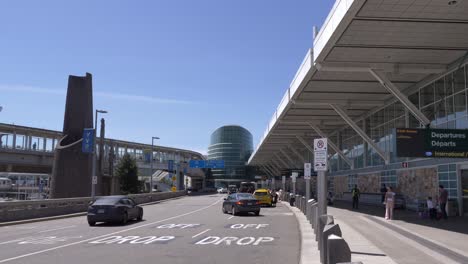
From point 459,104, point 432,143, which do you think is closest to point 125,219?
point 432,143

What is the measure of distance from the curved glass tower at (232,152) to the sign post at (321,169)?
508 ft

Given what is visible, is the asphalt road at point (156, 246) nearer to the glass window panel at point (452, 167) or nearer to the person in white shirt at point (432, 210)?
the person in white shirt at point (432, 210)

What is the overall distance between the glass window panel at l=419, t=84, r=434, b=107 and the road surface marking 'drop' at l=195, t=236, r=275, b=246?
56.2 ft

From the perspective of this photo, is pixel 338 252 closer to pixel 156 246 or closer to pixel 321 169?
pixel 321 169

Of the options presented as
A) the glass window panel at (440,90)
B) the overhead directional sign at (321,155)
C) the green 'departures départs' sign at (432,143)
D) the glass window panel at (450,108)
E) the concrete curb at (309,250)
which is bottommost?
the concrete curb at (309,250)

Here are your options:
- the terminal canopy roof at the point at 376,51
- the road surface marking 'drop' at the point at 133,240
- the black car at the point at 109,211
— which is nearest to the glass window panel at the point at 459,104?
the terminal canopy roof at the point at 376,51

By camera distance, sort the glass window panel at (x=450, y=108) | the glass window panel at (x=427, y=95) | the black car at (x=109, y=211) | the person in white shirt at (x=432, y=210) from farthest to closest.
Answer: the glass window panel at (x=427, y=95)
the glass window panel at (x=450, y=108)
the person in white shirt at (x=432, y=210)
the black car at (x=109, y=211)

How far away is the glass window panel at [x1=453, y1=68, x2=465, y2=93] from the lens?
25234mm

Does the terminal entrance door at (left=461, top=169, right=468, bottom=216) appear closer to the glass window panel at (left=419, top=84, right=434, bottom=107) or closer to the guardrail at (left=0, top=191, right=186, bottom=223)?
the glass window panel at (left=419, top=84, right=434, bottom=107)

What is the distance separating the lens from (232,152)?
17025 centimetres

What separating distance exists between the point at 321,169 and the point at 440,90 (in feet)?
59.2

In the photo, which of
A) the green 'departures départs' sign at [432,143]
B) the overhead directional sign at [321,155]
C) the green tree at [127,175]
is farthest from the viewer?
the green tree at [127,175]

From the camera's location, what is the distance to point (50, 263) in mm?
11156

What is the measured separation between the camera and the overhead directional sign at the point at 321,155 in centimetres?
1296
